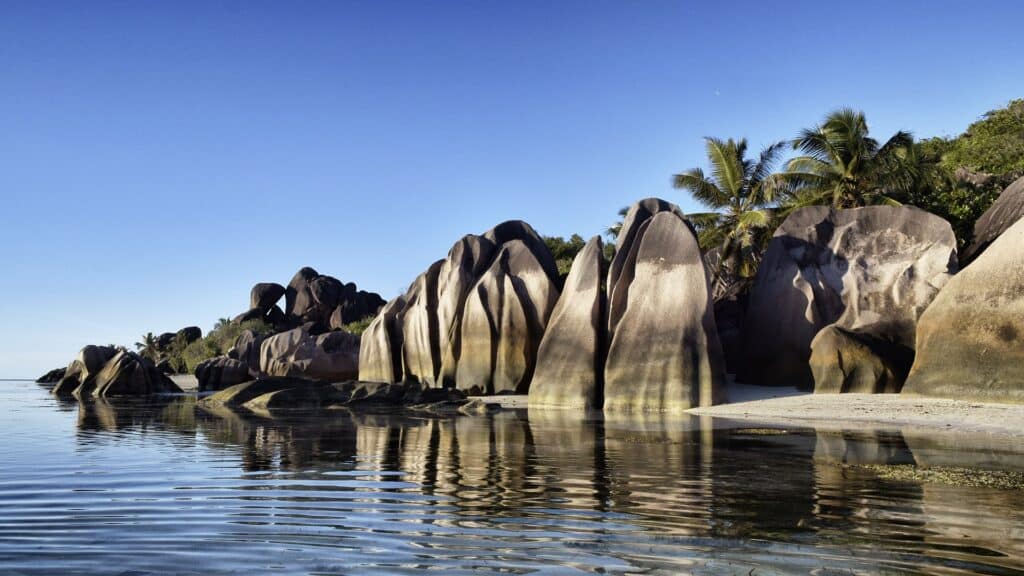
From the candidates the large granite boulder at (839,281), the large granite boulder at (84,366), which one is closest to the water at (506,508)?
the large granite boulder at (839,281)

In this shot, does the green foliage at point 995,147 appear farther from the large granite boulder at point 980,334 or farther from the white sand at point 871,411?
the white sand at point 871,411

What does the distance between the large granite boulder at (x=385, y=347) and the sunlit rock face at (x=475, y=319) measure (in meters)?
0.04

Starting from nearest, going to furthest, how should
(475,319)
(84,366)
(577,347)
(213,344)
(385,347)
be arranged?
(577,347)
(475,319)
(385,347)
(84,366)
(213,344)

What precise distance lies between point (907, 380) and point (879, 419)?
358cm

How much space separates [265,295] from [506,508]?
70.4 metres

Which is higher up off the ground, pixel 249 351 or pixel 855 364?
pixel 249 351

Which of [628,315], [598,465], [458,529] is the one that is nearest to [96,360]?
[628,315]

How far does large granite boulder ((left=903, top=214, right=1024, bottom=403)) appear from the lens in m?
17.9

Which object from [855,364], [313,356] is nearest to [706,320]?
[855,364]

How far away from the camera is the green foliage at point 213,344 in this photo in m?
66.6

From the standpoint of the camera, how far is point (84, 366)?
135 ft

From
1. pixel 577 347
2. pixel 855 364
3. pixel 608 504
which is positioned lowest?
pixel 608 504

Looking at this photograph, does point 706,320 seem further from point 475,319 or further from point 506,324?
point 475,319

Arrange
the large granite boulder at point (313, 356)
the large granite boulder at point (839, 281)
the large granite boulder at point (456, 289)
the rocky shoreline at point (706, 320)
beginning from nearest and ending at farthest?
the rocky shoreline at point (706, 320) → the large granite boulder at point (839, 281) → the large granite boulder at point (456, 289) → the large granite boulder at point (313, 356)
